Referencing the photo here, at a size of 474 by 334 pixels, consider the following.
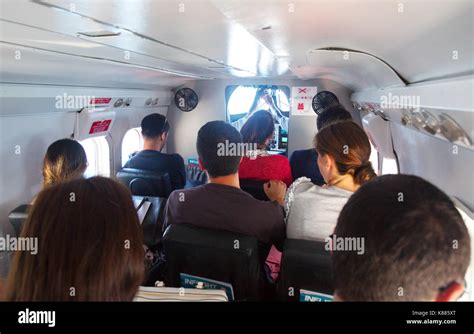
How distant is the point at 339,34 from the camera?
5.88ft

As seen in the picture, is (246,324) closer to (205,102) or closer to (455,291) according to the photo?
(455,291)

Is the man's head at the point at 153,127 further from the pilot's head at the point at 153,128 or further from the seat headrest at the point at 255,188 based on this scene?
the seat headrest at the point at 255,188

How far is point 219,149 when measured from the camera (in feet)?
7.25

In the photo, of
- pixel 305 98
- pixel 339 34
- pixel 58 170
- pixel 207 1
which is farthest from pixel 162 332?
pixel 305 98

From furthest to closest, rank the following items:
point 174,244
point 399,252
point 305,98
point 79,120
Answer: point 305,98
point 79,120
point 174,244
point 399,252

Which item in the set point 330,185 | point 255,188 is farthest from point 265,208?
point 255,188

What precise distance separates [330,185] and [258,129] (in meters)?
1.74

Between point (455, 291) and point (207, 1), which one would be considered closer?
point (455, 291)

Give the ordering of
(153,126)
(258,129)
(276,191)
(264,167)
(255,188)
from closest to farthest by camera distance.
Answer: (276,191) → (255,188) → (264,167) → (258,129) → (153,126)

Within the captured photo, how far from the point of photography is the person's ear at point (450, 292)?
808 millimetres

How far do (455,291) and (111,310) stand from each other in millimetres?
867

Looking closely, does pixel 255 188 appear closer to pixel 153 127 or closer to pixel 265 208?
pixel 265 208

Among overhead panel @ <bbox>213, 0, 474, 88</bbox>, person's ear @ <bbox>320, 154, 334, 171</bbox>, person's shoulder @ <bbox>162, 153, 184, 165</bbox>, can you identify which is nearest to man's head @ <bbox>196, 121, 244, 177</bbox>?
person's ear @ <bbox>320, 154, 334, 171</bbox>

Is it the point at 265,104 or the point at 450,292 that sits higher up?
the point at 265,104
